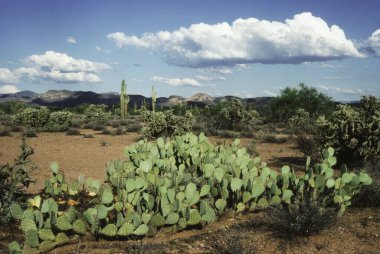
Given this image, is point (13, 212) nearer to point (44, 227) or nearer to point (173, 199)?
point (44, 227)

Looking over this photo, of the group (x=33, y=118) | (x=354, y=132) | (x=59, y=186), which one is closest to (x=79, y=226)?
(x=59, y=186)

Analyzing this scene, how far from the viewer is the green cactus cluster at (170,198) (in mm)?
4656

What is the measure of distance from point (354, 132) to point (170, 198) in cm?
668

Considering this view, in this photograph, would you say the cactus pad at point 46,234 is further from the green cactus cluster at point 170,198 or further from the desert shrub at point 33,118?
the desert shrub at point 33,118

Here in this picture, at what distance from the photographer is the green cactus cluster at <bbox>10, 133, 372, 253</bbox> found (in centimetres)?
466

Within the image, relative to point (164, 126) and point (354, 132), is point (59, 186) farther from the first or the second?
point (164, 126)

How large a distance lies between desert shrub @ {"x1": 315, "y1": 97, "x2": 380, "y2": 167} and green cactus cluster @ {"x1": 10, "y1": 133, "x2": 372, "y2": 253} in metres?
3.55

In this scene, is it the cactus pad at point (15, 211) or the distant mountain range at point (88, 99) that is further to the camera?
the distant mountain range at point (88, 99)

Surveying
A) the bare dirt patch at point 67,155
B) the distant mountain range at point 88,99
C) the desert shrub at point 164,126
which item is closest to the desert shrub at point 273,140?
the desert shrub at point 164,126

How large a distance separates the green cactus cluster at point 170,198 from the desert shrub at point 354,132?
355 centimetres

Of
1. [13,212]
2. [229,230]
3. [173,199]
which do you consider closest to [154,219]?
[173,199]

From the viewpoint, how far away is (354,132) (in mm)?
9922

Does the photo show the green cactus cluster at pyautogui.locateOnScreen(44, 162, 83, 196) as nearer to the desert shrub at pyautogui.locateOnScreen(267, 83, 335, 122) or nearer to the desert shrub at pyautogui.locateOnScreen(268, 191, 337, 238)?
the desert shrub at pyautogui.locateOnScreen(268, 191, 337, 238)

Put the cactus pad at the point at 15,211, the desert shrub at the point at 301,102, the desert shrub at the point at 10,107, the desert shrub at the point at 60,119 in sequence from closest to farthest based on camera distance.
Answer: the cactus pad at the point at 15,211 → the desert shrub at the point at 60,119 → the desert shrub at the point at 301,102 → the desert shrub at the point at 10,107
